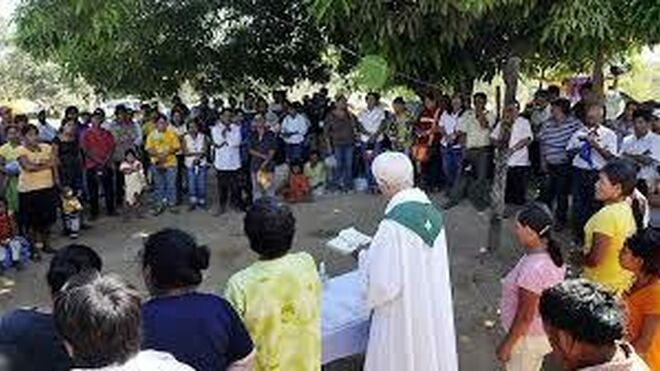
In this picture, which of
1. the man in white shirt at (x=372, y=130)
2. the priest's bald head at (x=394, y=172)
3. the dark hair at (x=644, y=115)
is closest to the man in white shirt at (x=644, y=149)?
the dark hair at (x=644, y=115)

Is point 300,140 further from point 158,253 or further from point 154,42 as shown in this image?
point 158,253

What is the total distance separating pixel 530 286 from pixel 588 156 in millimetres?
5506

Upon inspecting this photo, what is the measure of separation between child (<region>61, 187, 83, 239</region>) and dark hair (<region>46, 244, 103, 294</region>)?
8.08 meters

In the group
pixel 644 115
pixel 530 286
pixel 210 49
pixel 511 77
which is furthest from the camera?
pixel 210 49

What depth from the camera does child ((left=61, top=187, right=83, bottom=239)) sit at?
445 inches

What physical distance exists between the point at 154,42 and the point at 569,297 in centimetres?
1086

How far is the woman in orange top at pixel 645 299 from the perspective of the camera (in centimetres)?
413

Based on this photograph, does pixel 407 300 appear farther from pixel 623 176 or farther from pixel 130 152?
pixel 130 152

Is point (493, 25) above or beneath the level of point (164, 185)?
above

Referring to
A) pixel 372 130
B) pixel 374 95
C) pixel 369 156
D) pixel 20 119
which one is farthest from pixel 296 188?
pixel 20 119

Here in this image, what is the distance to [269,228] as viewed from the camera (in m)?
3.81

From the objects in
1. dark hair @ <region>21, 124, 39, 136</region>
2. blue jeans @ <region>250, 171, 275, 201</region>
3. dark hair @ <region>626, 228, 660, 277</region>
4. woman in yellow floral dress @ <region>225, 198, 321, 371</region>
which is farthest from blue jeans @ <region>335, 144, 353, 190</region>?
woman in yellow floral dress @ <region>225, 198, 321, 371</region>

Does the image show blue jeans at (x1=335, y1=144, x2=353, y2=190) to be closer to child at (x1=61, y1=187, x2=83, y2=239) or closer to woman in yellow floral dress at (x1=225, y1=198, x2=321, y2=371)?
child at (x1=61, y1=187, x2=83, y2=239)

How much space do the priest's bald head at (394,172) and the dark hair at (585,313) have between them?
77.9 inches
